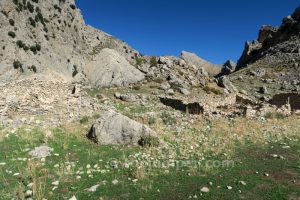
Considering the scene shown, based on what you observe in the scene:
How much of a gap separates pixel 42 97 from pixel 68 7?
2568 cm

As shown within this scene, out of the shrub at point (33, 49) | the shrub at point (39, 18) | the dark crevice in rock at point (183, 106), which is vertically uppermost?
the shrub at point (39, 18)

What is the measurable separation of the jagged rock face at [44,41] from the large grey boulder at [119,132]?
10.6 meters

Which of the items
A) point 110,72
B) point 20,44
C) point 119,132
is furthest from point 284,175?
point 20,44

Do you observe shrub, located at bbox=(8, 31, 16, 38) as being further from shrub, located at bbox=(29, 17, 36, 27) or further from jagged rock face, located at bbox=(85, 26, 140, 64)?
jagged rock face, located at bbox=(85, 26, 140, 64)

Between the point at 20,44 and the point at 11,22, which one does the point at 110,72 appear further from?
the point at 11,22

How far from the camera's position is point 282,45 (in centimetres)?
7306

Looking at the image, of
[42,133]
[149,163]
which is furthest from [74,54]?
[149,163]

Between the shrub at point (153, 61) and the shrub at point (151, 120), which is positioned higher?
the shrub at point (153, 61)

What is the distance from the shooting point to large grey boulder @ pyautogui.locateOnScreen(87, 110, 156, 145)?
17.0m

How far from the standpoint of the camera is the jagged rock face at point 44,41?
108ft

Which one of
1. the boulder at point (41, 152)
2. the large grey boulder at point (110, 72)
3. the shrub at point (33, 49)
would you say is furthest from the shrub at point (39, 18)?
the boulder at point (41, 152)

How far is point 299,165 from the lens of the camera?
14.1 metres

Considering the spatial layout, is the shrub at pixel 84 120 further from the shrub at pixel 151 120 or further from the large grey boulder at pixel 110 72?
the large grey boulder at pixel 110 72

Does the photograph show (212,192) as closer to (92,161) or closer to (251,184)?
(251,184)
